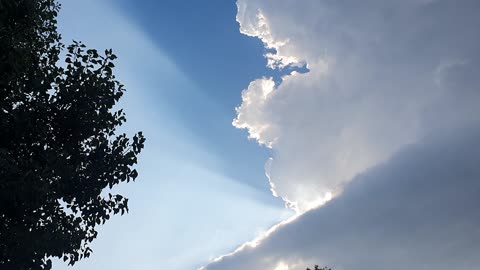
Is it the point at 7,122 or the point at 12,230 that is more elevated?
the point at 7,122

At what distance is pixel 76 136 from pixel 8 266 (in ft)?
17.4

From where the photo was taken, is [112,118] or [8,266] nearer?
[8,266]

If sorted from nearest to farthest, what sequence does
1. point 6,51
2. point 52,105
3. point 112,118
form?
point 6,51 < point 52,105 < point 112,118

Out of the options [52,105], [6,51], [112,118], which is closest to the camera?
[6,51]

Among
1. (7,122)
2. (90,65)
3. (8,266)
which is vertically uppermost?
(90,65)

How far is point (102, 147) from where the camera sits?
57.7ft

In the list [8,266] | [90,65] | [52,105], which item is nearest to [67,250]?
[8,266]

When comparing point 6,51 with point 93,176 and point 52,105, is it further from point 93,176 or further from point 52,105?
point 93,176

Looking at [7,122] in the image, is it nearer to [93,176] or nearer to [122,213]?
[93,176]

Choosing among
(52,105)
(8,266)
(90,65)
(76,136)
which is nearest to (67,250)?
(8,266)

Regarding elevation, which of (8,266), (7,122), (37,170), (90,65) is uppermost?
(90,65)

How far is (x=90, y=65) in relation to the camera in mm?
17672

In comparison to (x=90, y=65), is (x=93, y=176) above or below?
below

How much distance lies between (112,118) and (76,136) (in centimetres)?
159
